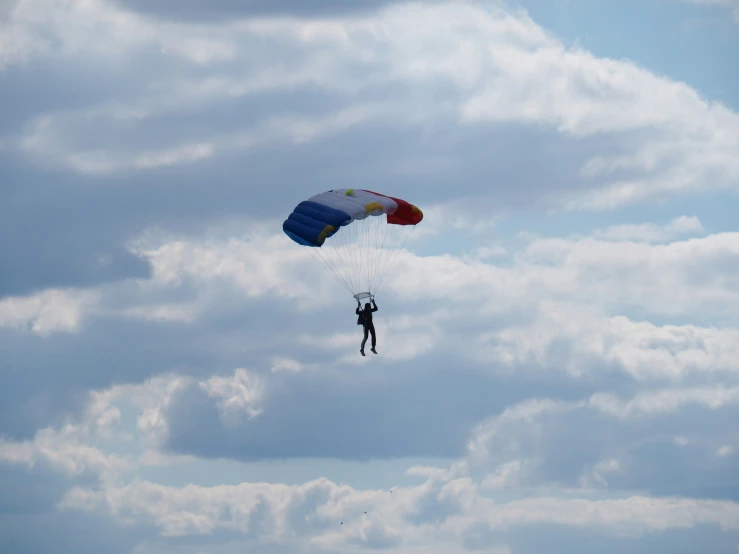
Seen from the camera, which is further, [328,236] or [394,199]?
[394,199]

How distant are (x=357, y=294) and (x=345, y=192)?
831cm

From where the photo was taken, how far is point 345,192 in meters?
93.4

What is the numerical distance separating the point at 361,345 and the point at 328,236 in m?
6.91

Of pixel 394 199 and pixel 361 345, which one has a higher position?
pixel 394 199

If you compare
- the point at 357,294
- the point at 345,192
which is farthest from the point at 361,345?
the point at 345,192

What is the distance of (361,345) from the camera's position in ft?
292

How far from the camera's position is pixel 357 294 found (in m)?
88.2

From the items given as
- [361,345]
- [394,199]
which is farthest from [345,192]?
[361,345]

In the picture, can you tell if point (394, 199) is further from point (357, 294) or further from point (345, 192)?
point (357, 294)

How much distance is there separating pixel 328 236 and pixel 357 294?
12.8 ft

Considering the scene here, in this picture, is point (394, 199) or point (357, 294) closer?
point (357, 294)

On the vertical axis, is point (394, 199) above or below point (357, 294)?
above

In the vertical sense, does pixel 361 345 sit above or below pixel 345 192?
below

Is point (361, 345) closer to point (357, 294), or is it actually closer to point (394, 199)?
point (357, 294)
